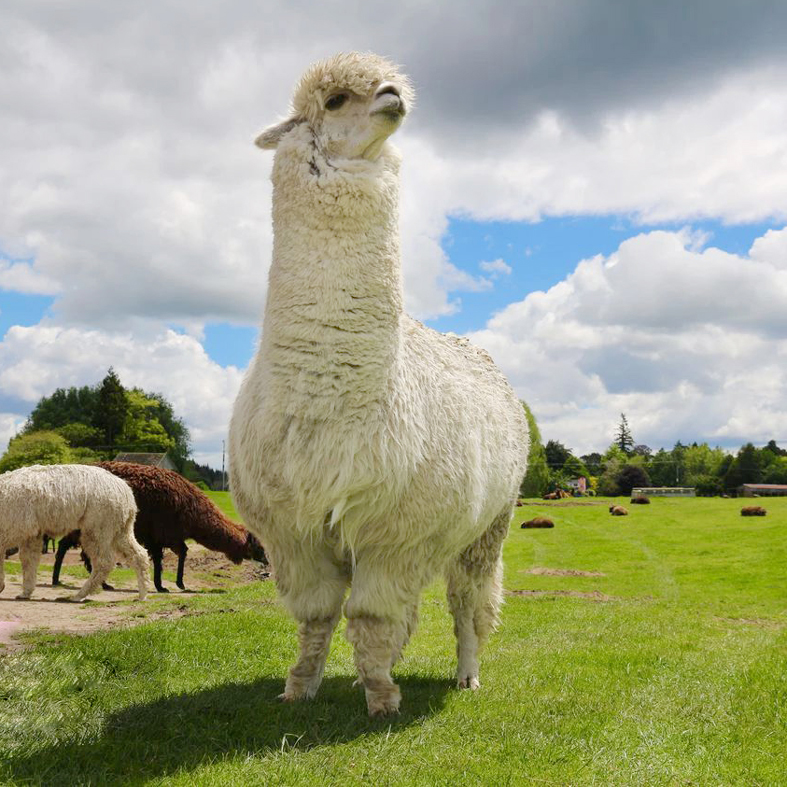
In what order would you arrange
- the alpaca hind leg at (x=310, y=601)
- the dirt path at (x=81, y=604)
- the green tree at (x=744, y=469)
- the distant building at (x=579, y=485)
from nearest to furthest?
the alpaca hind leg at (x=310, y=601), the dirt path at (x=81, y=604), the green tree at (x=744, y=469), the distant building at (x=579, y=485)

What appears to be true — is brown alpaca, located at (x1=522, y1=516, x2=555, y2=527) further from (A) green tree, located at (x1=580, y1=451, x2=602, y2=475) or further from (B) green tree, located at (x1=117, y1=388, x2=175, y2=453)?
(A) green tree, located at (x1=580, y1=451, x2=602, y2=475)

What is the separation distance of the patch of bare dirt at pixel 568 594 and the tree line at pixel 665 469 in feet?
120

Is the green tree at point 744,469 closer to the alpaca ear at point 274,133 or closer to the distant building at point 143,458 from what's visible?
the distant building at point 143,458

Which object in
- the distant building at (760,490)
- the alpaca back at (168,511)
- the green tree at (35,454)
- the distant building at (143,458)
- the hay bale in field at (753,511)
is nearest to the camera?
the alpaca back at (168,511)

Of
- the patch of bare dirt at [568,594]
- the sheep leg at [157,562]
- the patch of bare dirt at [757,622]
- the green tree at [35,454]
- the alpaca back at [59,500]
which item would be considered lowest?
the patch of bare dirt at [568,594]

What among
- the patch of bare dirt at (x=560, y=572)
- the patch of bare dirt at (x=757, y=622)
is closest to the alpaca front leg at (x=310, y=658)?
the patch of bare dirt at (x=757, y=622)

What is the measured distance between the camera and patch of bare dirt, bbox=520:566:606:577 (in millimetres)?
17984

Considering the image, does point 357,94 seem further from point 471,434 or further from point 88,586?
point 88,586

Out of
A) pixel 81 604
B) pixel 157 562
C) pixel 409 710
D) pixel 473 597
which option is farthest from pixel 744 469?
pixel 409 710

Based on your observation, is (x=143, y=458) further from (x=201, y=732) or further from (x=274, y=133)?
Result: (x=201, y=732)

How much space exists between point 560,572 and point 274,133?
1573cm

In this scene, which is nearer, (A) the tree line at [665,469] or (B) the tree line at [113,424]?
(B) the tree line at [113,424]

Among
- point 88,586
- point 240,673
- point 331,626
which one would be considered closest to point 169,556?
point 88,586

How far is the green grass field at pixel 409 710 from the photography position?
3.46m
